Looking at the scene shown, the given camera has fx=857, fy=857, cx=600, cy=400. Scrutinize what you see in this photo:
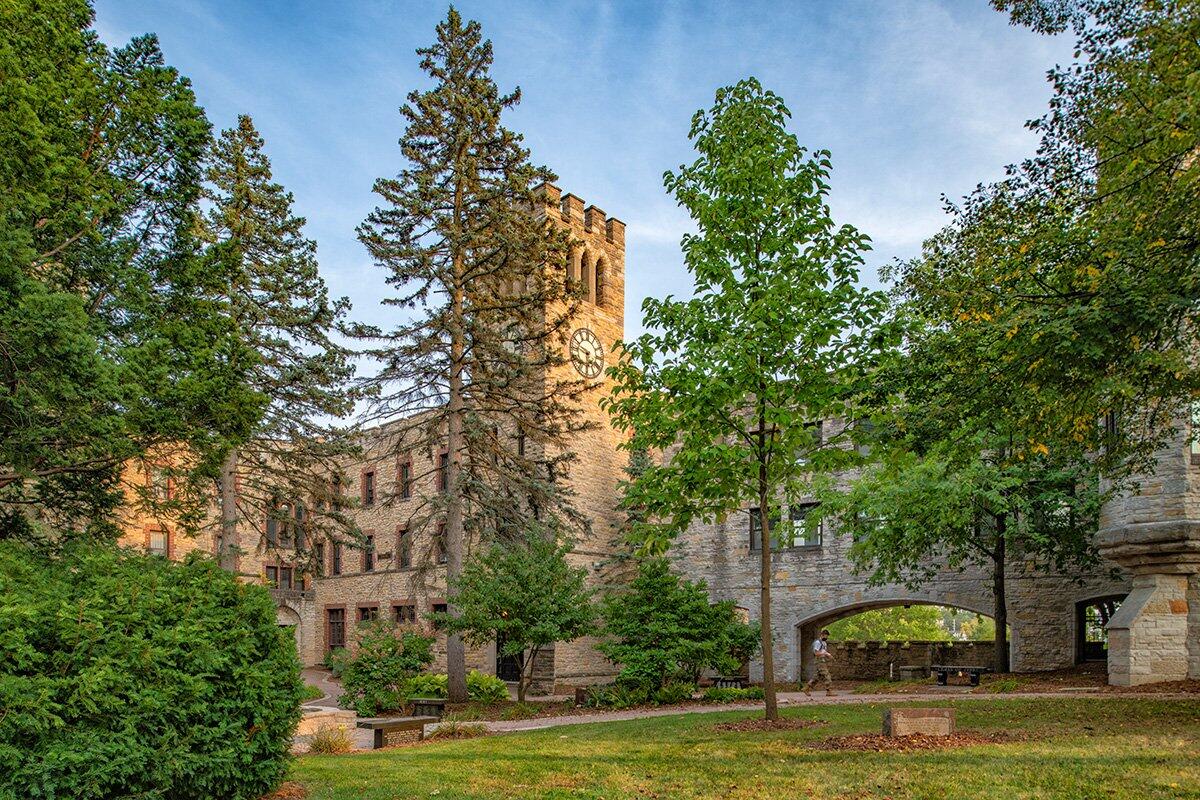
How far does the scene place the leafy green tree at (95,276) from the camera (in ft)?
28.0

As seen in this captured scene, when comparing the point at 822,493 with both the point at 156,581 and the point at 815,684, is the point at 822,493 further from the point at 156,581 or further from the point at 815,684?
the point at 156,581

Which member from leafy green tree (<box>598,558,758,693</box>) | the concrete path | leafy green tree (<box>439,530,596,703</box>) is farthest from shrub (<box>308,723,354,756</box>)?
leafy green tree (<box>598,558,758,693</box>)

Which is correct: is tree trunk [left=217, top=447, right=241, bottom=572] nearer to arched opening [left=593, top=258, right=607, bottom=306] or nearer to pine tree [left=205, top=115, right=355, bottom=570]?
pine tree [left=205, top=115, right=355, bottom=570]

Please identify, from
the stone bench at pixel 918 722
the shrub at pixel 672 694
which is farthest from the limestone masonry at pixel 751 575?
the stone bench at pixel 918 722

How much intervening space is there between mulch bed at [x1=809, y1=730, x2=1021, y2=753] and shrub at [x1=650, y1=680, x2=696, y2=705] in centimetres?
984

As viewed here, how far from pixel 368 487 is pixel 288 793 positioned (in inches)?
1247

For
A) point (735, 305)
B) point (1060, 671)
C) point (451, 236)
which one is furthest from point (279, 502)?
point (1060, 671)

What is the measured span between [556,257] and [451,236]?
10.8ft

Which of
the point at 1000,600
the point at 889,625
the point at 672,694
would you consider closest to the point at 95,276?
the point at 672,694

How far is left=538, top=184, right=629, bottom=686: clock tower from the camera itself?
98.9 feet

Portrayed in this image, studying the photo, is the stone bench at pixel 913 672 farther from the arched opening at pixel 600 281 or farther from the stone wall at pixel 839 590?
the arched opening at pixel 600 281

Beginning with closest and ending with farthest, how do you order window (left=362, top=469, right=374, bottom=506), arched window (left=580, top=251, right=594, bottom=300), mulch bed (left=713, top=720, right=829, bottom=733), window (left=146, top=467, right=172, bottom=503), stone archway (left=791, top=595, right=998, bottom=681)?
1. mulch bed (left=713, top=720, right=829, bottom=733)
2. window (left=146, top=467, right=172, bottom=503)
3. stone archway (left=791, top=595, right=998, bottom=681)
4. arched window (left=580, top=251, right=594, bottom=300)
5. window (left=362, top=469, right=374, bottom=506)

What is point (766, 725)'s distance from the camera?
11484 mm

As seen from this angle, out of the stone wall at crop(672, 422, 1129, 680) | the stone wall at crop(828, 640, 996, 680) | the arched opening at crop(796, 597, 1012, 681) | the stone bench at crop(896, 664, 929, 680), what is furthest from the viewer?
the stone wall at crop(828, 640, 996, 680)
